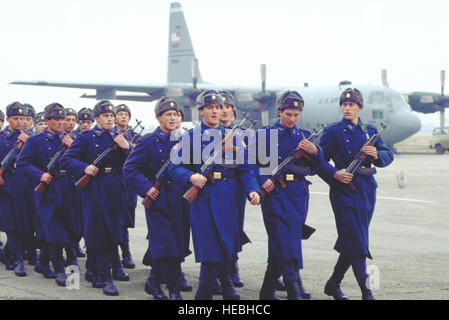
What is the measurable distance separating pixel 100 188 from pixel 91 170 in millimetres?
269

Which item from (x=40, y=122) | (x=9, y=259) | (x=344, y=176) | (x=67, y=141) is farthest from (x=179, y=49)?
(x=344, y=176)

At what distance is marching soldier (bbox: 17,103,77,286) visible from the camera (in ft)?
27.8

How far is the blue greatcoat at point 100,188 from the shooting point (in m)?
8.02

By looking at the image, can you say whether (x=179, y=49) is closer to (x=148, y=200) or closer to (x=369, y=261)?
(x=369, y=261)

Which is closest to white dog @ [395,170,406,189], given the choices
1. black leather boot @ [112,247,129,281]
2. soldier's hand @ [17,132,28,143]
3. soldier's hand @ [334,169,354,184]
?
soldier's hand @ [17,132,28,143]

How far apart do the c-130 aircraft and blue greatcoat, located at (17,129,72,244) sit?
22.6 meters

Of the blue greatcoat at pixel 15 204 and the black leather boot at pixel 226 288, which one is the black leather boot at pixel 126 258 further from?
the black leather boot at pixel 226 288

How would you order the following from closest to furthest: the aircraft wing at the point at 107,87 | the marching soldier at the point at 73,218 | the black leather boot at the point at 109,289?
1. the black leather boot at the point at 109,289
2. the marching soldier at the point at 73,218
3. the aircraft wing at the point at 107,87

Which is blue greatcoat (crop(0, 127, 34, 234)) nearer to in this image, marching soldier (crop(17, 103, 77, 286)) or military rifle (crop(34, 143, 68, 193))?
marching soldier (crop(17, 103, 77, 286))

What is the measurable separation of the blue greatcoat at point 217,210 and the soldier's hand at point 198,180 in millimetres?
81

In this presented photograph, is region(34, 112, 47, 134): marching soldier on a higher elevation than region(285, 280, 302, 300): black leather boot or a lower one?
higher

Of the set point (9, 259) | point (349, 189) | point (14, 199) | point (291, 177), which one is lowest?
point (9, 259)

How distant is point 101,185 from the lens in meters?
8.05

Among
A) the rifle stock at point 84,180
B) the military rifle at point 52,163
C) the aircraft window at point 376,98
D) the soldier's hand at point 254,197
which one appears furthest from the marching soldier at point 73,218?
the aircraft window at point 376,98
